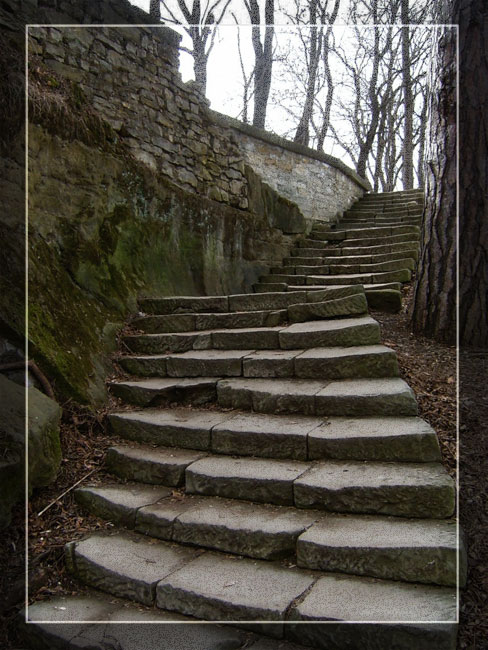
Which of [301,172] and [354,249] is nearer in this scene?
[354,249]

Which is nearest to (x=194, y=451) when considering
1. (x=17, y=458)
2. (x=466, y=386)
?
(x=17, y=458)

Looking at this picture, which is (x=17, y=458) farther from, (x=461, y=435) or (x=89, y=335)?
(x=461, y=435)

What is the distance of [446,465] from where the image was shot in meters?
2.53

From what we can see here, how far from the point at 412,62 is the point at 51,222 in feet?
43.7

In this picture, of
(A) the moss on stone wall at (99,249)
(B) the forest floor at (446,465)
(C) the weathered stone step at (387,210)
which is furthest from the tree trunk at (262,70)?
(B) the forest floor at (446,465)

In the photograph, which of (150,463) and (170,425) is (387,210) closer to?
(170,425)

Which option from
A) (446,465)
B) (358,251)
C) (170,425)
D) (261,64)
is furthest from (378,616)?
(261,64)

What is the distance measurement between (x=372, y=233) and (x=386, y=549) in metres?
7.00

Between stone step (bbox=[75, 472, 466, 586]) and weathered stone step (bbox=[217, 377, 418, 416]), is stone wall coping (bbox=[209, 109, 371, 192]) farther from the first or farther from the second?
stone step (bbox=[75, 472, 466, 586])

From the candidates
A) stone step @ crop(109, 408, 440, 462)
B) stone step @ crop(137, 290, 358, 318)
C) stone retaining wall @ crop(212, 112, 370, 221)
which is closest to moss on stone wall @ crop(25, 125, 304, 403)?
stone step @ crop(137, 290, 358, 318)

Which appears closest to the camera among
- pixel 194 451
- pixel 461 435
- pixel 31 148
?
pixel 461 435

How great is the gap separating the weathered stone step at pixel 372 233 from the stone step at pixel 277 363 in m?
4.79

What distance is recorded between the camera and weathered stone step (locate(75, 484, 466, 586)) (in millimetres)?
1968

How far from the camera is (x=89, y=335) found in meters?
3.84
